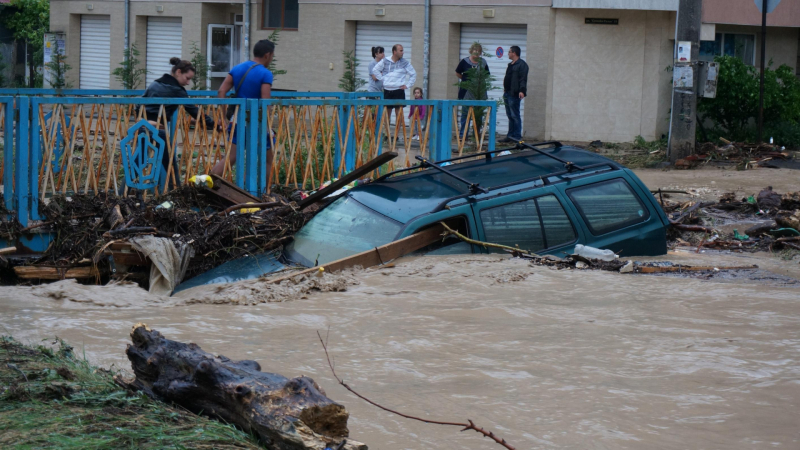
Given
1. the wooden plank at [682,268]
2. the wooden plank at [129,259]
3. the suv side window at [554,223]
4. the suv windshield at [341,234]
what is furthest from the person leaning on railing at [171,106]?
the wooden plank at [682,268]

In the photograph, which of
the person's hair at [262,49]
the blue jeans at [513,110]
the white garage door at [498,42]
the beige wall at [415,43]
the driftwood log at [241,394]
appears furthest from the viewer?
the white garage door at [498,42]

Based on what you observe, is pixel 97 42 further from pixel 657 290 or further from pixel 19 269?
pixel 657 290

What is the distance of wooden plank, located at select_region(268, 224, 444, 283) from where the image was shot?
253 inches

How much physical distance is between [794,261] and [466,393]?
470cm

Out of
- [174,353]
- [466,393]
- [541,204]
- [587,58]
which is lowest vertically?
[466,393]

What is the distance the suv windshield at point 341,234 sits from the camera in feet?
21.5

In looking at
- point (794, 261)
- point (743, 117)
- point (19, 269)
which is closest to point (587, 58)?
point (743, 117)

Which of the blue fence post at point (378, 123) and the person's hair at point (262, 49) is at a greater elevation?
the person's hair at point (262, 49)

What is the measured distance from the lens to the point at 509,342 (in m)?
5.41

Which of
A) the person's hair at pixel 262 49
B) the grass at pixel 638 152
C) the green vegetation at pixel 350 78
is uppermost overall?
the green vegetation at pixel 350 78

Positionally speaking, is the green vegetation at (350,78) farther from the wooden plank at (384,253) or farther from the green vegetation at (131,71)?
the wooden plank at (384,253)

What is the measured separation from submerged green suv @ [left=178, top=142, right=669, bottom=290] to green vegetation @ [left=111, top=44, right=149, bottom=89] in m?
17.2

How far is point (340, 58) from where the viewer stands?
21.6 metres

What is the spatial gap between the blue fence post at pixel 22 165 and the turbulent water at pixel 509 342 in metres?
1.35
